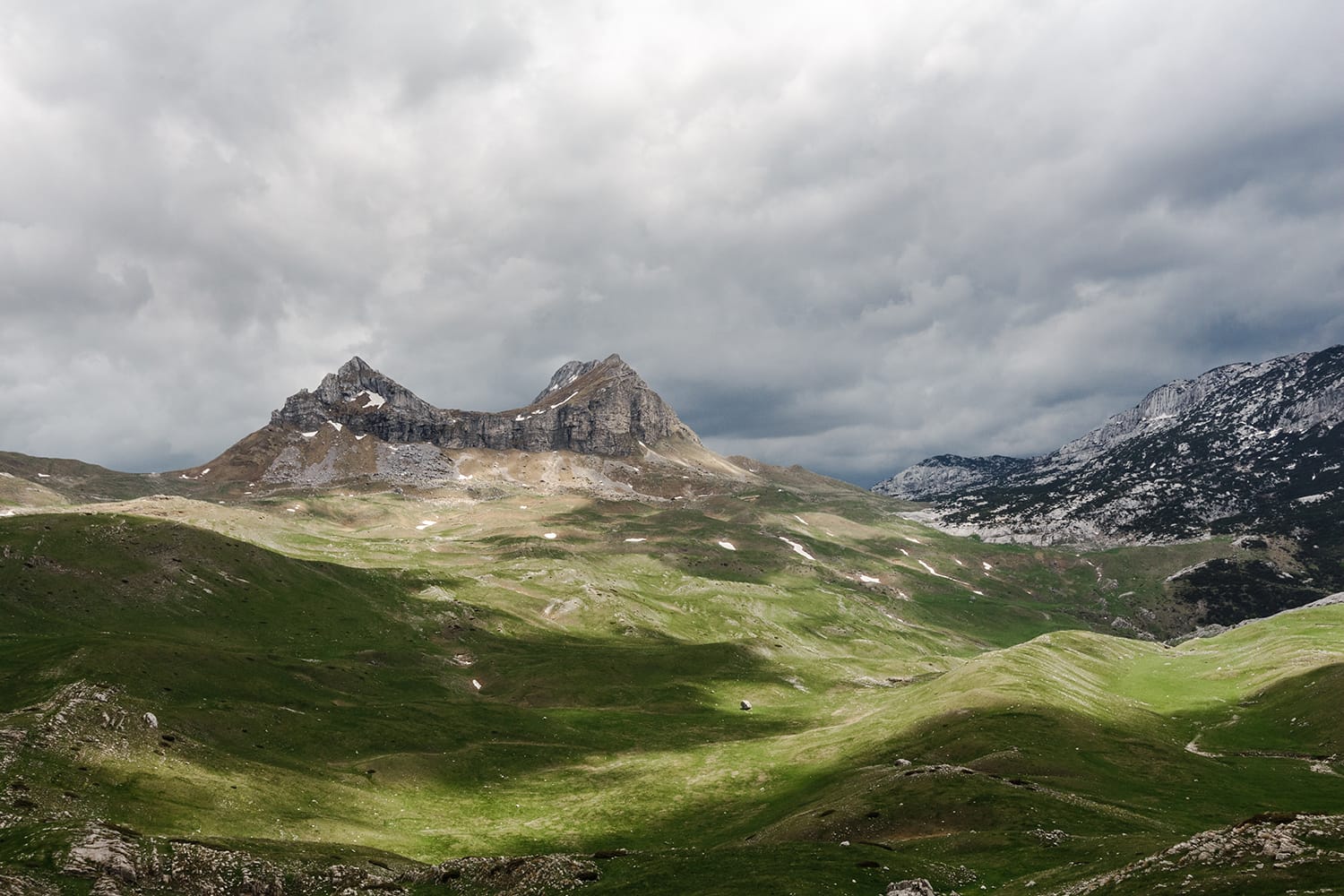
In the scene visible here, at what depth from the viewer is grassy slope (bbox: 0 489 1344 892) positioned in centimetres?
6594

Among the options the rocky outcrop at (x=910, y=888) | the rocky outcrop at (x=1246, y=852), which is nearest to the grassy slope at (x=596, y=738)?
the rocky outcrop at (x=910, y=888)

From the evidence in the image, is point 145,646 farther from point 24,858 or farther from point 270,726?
point 24,858

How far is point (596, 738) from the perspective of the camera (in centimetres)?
13388

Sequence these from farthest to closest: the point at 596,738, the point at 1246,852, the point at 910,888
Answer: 1. the point at 596,738
2. the point at 910,888
3. the point at 1246,852

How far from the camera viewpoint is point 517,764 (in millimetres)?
115500

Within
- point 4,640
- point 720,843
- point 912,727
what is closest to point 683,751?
point 912,727

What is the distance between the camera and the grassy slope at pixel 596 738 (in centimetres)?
6594

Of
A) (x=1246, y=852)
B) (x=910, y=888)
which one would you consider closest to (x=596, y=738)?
(x=910, y=888)

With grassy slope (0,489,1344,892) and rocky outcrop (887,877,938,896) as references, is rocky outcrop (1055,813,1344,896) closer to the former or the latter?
grassy slope (0,489,1344,892)

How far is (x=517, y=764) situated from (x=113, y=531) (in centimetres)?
12640

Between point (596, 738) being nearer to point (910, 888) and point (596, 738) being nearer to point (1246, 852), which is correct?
point (910, 888)

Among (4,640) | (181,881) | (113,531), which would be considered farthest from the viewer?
(113,531)

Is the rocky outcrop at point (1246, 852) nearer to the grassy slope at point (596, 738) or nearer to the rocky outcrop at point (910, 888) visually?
the grassy slope at point (596, 738)

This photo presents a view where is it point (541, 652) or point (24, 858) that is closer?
point (24, 858)
